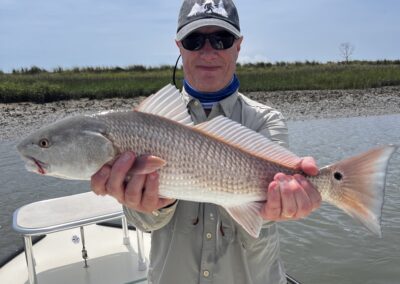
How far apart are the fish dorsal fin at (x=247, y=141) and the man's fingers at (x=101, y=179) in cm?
60

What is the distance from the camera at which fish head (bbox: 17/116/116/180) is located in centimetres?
234

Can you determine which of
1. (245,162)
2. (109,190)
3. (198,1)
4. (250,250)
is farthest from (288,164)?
(198,1)

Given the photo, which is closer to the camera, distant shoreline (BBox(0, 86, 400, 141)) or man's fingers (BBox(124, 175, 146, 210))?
man's fingers (BBox(124, 175, 146, 210))

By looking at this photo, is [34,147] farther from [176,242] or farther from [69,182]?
[69,182]

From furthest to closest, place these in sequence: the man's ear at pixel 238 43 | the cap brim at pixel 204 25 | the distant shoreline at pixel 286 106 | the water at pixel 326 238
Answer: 1. the distant shoreline at pixel 286 106
2. the water at pixel 326 238
3. the man's ear at pixel 238 43
4. the cap brim at pixel 204 25

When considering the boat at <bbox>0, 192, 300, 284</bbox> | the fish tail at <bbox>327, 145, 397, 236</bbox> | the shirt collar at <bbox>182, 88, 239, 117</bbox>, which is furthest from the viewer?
the boat at <bbox>0, 192, 300, 284</bbox>

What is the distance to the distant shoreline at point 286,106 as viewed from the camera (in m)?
19.7

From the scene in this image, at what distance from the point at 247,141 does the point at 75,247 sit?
3.96 m

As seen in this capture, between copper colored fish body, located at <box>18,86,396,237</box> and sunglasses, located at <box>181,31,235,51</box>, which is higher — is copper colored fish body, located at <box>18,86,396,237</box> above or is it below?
below

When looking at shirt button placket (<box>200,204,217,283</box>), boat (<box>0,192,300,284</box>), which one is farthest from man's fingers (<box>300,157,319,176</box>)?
boat (<box>0,192,300,284</box>)

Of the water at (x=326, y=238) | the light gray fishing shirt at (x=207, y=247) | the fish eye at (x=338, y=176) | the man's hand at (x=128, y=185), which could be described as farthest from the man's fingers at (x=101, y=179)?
the water at (x=326, y=238)

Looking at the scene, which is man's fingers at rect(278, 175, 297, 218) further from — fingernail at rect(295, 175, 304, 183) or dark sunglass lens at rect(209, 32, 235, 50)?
dark sunglass lens at rect(209, 32, 235, 50)

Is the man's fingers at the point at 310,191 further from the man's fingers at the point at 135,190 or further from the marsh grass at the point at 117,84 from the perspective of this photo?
the marsh grass at the point at 117,84

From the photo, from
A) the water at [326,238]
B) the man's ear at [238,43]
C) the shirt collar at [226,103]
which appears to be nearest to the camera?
the shirt collar at [226,103]
